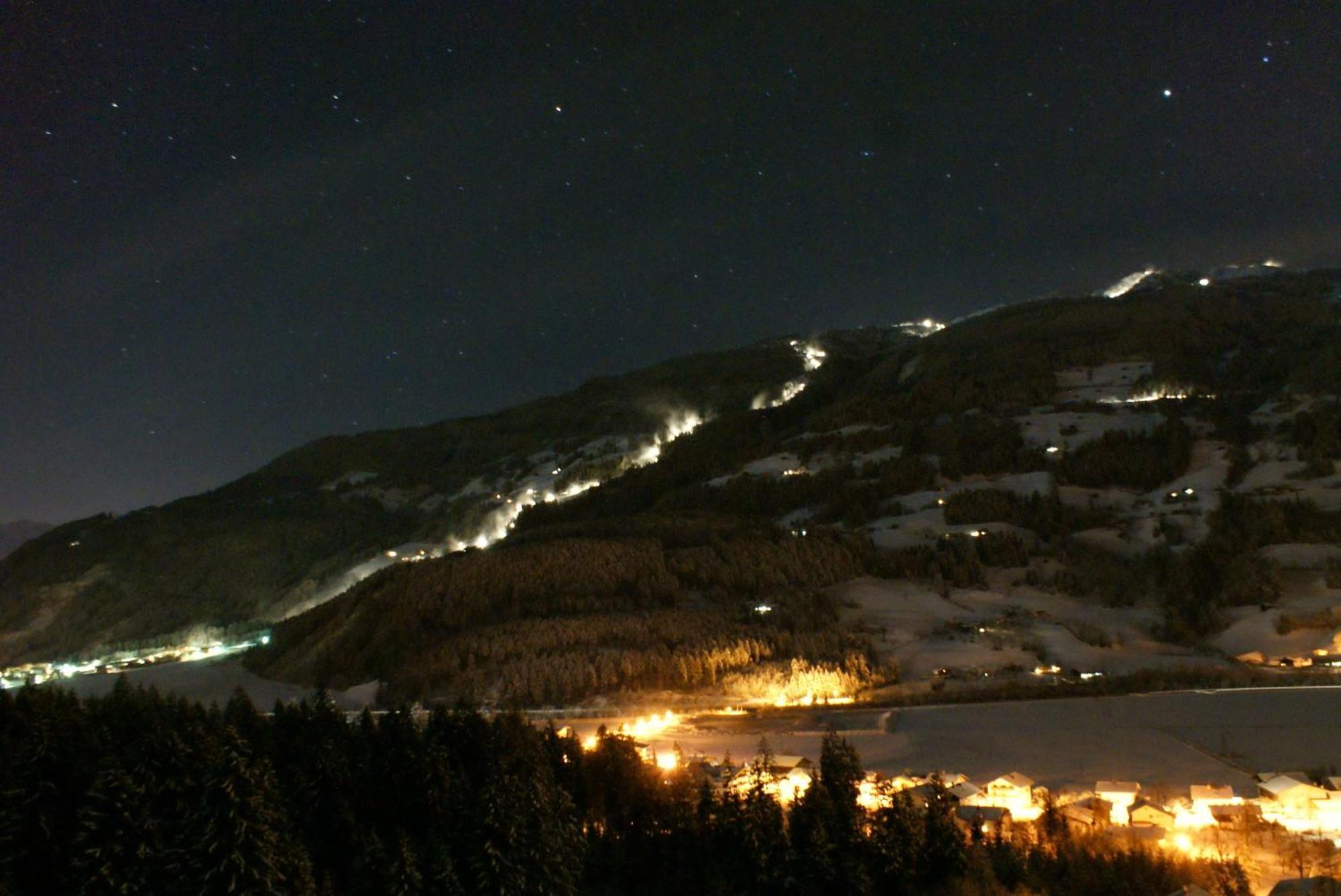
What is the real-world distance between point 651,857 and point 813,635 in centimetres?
2635

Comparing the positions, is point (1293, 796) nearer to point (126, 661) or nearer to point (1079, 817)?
point (1079, 817)

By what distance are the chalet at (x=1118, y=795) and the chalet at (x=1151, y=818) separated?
38 cm

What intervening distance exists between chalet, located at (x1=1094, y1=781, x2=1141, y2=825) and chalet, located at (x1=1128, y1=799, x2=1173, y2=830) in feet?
1.23

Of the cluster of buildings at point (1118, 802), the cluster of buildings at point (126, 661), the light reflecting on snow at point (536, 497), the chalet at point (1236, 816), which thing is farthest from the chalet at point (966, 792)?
the light reflecting on snow at point (536, 497)

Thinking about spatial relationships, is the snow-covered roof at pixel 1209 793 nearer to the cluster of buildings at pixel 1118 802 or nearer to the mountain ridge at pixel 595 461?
the cluster of buildings at pixel 1118 802

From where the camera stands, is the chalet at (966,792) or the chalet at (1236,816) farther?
the chalet at (966,792)

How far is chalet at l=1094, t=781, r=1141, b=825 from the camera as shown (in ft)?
90.8

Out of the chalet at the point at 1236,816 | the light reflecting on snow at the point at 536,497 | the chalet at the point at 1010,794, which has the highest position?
the light reflecting on snow at the point at 536,497

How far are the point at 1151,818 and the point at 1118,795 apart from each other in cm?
189

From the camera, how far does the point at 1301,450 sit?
71750 millimetres

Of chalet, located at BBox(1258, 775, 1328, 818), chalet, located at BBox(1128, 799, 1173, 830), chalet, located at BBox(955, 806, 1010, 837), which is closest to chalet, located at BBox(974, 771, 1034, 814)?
chalet, located at BBox(955, 806, 1010, 837)

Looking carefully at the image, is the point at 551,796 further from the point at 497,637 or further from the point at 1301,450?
the point at 1301,450

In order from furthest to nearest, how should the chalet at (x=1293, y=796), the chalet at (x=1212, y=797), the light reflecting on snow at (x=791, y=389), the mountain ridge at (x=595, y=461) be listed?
the light reflecting on snow at (x=791, y=389), the mountain ridge at (x=595, y=461), the chalet at (x=1212, y=797), the chalet at (x=1293, y=796)

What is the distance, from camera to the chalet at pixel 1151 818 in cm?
2672
